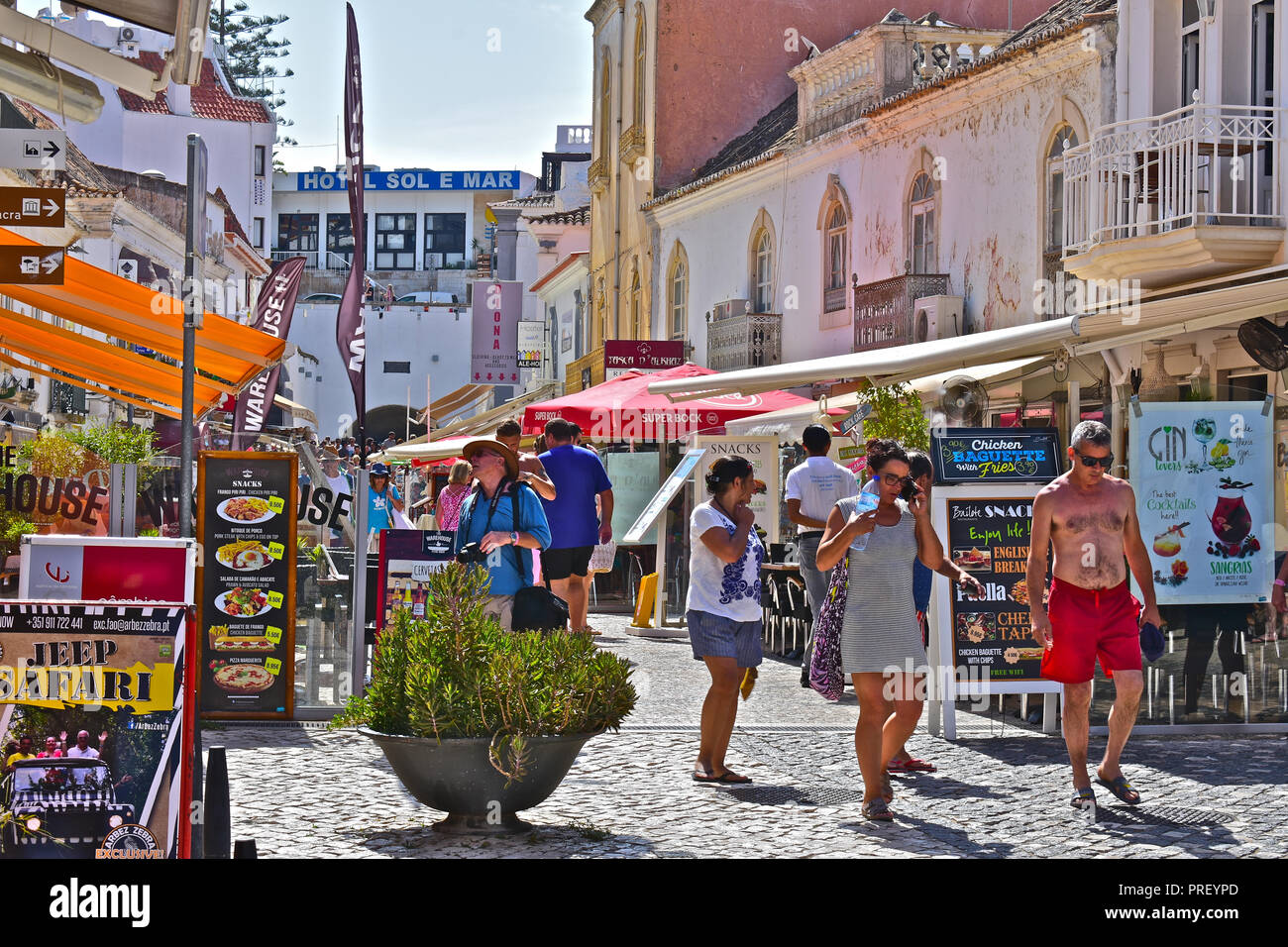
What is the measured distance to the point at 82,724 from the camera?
18.3 ft

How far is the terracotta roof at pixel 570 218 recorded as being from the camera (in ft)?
150

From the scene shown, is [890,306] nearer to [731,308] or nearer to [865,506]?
[731,308]

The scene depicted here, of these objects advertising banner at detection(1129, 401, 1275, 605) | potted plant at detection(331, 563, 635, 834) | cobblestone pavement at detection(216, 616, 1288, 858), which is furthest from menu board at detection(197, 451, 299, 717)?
advertising banner at detection(1129, 401, 1275, 605)

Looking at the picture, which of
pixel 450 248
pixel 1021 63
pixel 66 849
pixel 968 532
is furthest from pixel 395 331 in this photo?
pixel 66 849

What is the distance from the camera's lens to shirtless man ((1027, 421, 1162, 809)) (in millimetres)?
8453

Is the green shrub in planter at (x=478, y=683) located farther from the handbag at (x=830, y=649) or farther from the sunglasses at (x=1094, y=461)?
the sunglasses at (x=1094, y=461)

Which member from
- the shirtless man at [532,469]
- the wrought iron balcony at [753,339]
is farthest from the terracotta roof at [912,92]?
the shirtless man at [532,469]

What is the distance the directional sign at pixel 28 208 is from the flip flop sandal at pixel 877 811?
15.4 feet

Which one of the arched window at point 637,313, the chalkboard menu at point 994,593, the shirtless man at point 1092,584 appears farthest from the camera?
the arched window at point 637,313

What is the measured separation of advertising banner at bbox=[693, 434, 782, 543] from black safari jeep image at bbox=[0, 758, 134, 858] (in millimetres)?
12192

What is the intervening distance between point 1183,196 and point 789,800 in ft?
30.3

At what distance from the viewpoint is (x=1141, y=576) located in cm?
851

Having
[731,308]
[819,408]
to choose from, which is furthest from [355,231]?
[731,308]
